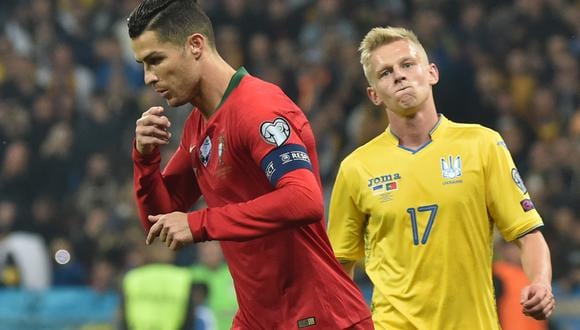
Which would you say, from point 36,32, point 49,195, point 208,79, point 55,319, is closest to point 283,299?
point 208,79

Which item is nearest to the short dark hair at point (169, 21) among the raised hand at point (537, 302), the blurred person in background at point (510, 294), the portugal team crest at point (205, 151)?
the portugal team crest at point (205, 151)

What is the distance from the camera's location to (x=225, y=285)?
388 inches

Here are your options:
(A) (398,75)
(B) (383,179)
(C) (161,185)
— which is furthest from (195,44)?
(B) (383,179)

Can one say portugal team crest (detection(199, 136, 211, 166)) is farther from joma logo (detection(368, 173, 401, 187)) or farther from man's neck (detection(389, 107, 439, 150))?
man's neck (detection(389, 107, 439, 150))

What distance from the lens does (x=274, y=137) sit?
13.3ft

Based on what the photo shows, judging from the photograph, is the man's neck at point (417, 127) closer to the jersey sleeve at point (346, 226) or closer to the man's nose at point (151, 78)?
the jersey sleeve at point (346, 226)

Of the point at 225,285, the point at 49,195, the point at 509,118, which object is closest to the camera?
the point at 225,285

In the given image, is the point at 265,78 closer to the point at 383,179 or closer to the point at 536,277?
the point at 383,179

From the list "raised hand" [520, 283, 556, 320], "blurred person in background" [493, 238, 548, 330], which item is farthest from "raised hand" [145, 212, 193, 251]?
"blurred person in background" [493, 238, 548, 330]

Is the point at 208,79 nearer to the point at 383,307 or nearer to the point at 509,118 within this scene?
the point at 383,307

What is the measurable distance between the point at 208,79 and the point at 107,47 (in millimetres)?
9210

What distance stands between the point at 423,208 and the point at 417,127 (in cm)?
40

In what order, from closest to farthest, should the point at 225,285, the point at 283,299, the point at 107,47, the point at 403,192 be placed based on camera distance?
Result: 1. the point at 283,299
2. the point at 403,192
3. the point at 225,285
4. the point at 107,47

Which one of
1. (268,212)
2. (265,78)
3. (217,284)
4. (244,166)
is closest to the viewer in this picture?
(268,212)
